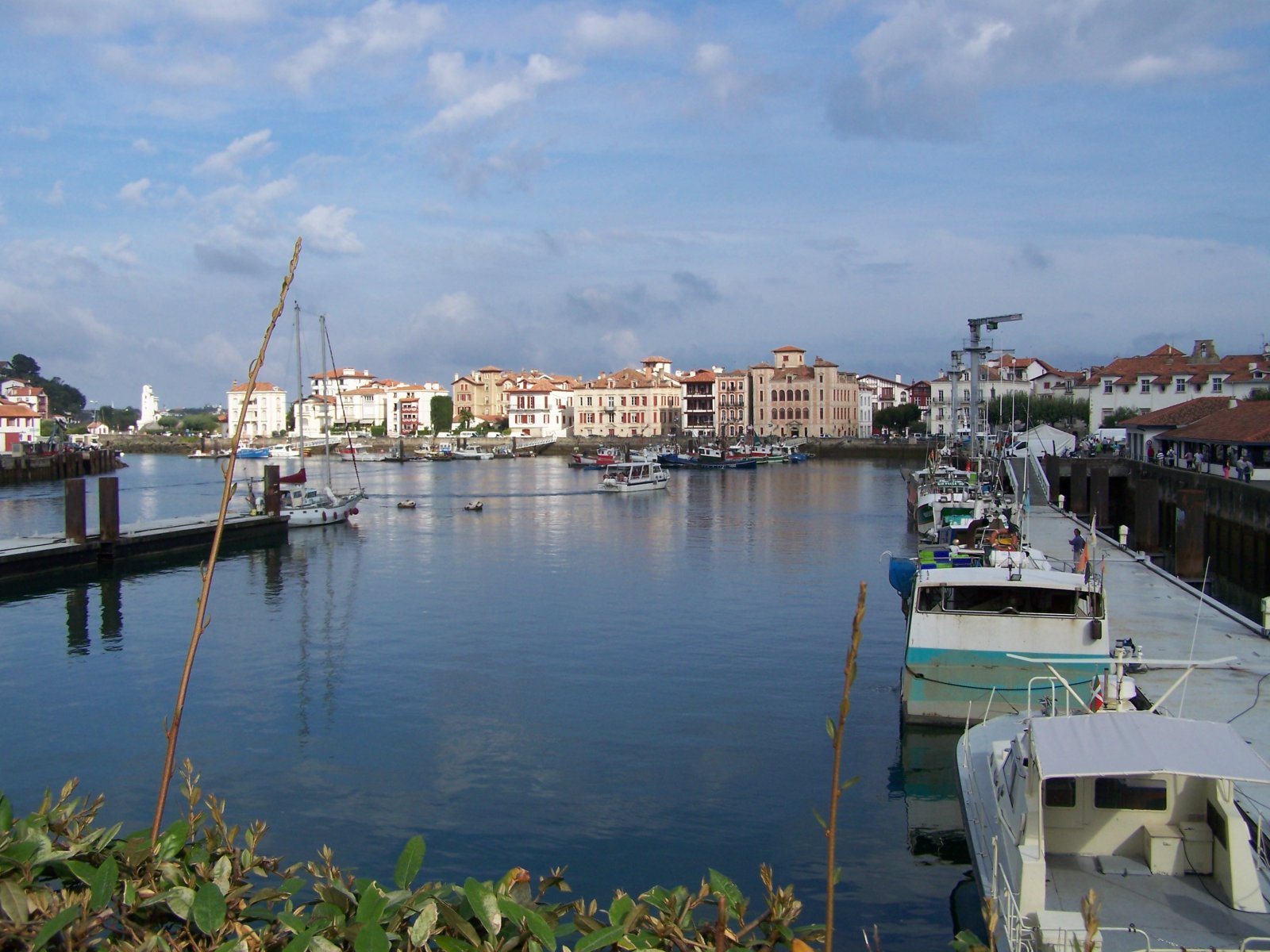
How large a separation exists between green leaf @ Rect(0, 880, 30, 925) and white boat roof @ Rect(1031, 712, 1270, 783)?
7.24 m

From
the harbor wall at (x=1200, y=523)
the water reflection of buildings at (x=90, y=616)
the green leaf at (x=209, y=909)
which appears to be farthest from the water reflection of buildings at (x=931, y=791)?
the water reflection of buildings at (x=90, y=616)

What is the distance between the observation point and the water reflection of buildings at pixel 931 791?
13477 mm

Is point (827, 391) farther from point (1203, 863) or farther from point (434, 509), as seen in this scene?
point (1203, 863)

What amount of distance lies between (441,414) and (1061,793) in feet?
510

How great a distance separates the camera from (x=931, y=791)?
49.7ft

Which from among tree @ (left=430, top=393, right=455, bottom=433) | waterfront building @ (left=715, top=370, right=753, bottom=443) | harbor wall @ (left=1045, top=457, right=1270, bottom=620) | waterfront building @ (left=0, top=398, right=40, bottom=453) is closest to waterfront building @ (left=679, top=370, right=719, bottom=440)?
waterfront building @ (left=715, top=370, right=753, bottom=443)

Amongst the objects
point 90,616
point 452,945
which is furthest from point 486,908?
point 90,616

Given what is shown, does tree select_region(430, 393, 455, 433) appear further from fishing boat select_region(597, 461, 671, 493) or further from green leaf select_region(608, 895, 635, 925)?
green leaf select_region(608, 895, 635, 925)

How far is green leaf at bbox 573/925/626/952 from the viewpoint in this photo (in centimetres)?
414

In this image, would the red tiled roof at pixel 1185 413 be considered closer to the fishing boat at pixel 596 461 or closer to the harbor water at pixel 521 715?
the harbor water at pixel 521 715

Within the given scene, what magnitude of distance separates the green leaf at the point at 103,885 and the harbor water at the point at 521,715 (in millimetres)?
4346

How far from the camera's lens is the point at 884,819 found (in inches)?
565

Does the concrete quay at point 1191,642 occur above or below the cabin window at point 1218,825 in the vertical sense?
below

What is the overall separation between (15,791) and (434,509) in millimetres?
48792
